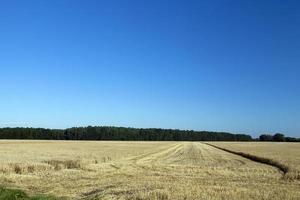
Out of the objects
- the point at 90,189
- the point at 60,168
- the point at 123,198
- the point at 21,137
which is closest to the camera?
the point at 123,198

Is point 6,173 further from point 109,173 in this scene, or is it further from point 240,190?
point 240,190

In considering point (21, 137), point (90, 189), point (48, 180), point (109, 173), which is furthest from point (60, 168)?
point (21, 137)

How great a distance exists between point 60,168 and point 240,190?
17733 mm

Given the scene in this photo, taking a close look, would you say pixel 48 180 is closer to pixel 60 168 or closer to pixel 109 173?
pixel 109 173

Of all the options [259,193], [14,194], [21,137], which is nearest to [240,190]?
[259,193]

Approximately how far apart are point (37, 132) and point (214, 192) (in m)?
184

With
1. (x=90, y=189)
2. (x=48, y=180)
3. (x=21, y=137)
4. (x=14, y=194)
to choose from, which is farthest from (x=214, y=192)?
(x=21, y=137)

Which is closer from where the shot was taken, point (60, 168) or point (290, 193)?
point (290, 193)

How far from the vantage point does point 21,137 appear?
18550 centimetres

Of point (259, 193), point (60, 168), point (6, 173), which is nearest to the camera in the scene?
point (259, 193)

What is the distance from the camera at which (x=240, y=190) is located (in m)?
19.6

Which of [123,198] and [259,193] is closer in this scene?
[123,198]

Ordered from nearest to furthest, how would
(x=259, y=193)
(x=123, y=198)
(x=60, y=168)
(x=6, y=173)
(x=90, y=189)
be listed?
(x=123, y=198), (x=259, y=193), (x=90, y=189), (x=6, y=173), (x=60, y=168)

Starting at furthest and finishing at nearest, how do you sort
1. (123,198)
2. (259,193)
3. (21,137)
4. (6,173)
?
(21,137)
(6,173)
(259,193)
(123,198)
